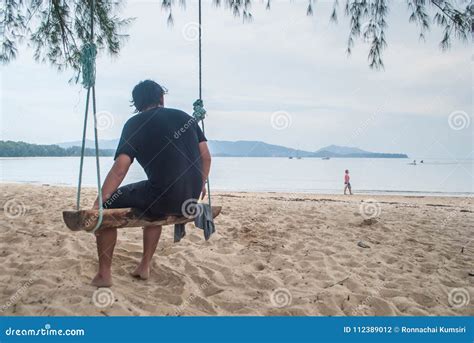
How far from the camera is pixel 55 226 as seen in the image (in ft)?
15.3

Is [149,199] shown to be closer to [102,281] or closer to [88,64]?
[102,281]

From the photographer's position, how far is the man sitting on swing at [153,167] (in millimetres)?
2734

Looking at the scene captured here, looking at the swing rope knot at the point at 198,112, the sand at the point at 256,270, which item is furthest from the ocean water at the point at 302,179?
the swing rope knot at the point at 198,112

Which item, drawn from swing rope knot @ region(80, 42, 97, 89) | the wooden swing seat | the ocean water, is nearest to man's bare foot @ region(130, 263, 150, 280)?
the wooden swing seat

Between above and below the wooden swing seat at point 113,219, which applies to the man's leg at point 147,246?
below

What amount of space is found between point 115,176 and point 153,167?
0.88 feet

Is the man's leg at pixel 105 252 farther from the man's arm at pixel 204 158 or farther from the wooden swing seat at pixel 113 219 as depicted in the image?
the man's arm at pixel 204 158

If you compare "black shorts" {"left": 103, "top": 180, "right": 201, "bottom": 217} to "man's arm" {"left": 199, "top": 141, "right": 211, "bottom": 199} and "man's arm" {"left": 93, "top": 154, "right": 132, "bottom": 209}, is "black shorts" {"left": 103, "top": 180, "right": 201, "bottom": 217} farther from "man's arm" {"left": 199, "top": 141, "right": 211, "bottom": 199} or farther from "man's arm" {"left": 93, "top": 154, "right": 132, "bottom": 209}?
"man's arm" {"left": 199, "top": 141, "right": 211, "bottom": 199}

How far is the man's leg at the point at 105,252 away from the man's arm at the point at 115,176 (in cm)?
20

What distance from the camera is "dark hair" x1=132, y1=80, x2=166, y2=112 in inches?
116

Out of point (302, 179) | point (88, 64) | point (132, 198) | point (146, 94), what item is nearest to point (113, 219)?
point (132, 198)
